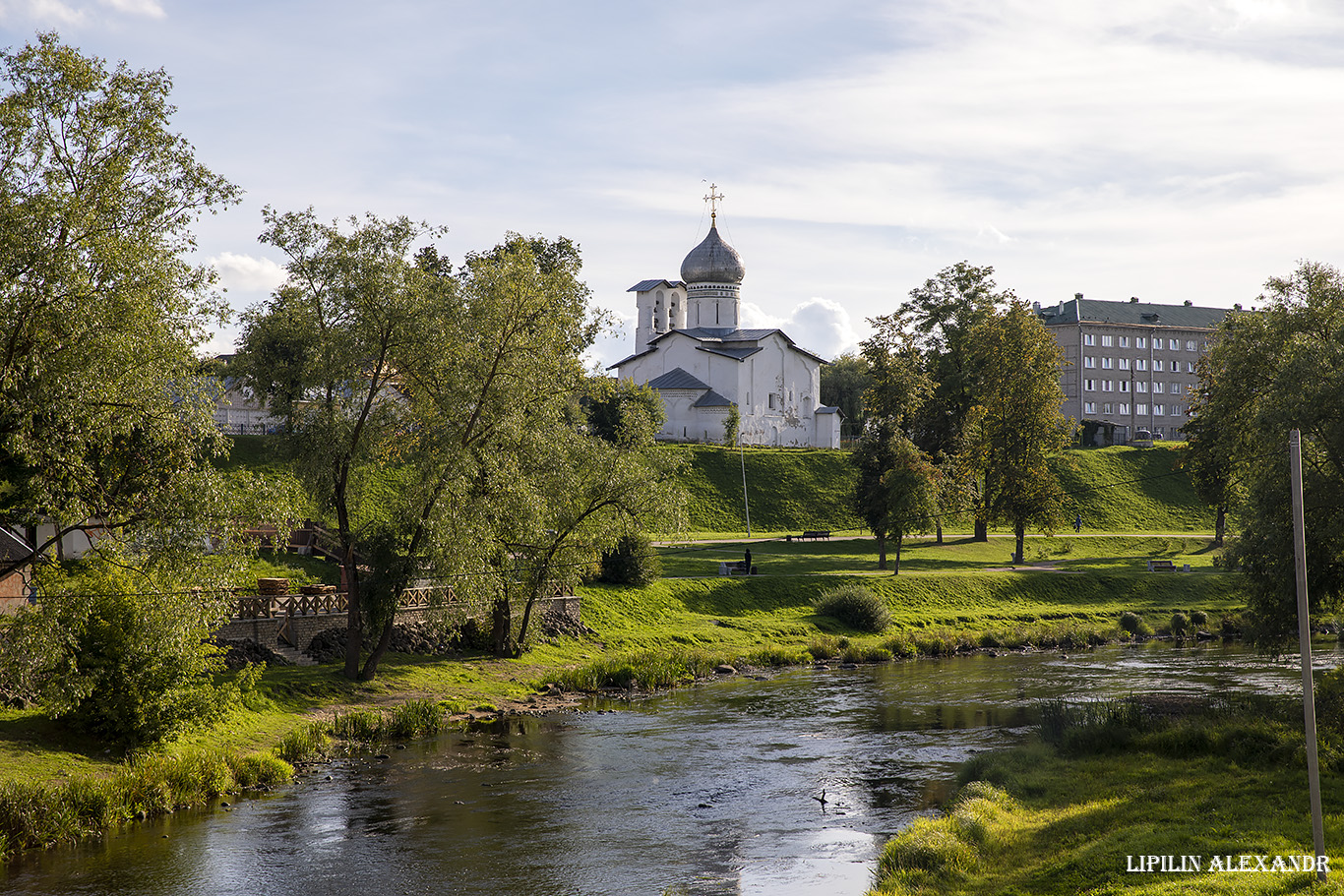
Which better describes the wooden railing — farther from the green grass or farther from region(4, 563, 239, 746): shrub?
the green grass

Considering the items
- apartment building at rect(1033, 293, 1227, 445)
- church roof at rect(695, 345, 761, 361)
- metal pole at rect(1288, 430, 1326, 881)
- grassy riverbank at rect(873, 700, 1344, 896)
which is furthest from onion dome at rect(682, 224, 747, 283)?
metal pole at rect(1288, 430, 1326, 881)

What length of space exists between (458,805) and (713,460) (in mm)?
57721

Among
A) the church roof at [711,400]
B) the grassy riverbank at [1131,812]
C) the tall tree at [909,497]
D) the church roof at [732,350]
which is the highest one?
the church roof at [732,350]

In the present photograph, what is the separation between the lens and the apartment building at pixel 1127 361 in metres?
124

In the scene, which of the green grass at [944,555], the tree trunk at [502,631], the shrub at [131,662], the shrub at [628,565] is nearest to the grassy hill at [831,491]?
the green grass at [944,555]

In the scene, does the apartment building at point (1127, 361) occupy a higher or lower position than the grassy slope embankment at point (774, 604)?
higher

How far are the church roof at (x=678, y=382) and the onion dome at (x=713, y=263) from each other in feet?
38.1

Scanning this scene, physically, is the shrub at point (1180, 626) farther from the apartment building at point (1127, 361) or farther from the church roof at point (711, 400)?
the apartment building at point (1127, 361)

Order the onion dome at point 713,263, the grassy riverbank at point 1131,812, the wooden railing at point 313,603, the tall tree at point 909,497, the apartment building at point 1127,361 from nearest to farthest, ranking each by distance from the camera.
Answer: the grassy riverbank at point 1131,812 → the wooden railing at point 313,603 → the tall tree at point 909,497 → the onion dome at point 713,263 → the apartment building at point 1127,361

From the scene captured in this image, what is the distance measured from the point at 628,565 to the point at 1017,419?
2762 centimetres

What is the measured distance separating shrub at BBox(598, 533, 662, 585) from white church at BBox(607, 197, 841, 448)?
42.2 metres

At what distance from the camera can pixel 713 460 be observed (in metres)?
77.7

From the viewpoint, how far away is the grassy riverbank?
13.6 m

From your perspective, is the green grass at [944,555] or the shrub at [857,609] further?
the green grass at [944,555]
